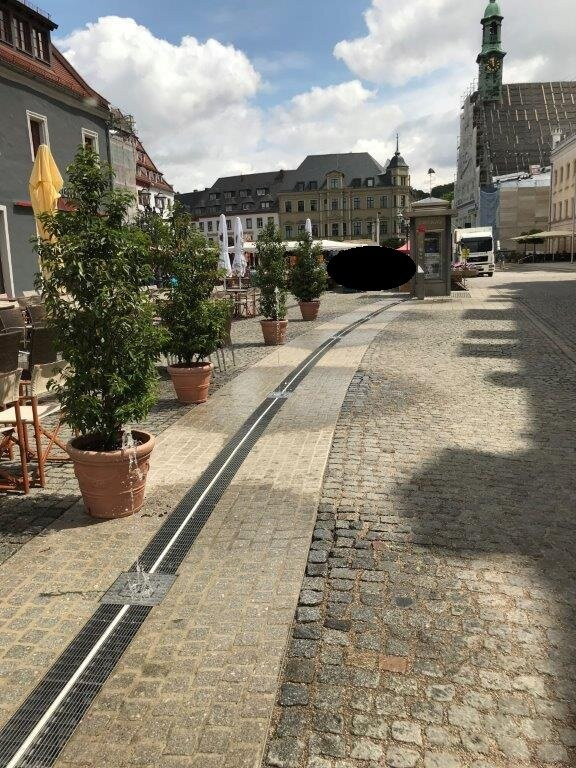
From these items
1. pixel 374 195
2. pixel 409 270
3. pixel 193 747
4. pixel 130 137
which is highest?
pixel 374 195

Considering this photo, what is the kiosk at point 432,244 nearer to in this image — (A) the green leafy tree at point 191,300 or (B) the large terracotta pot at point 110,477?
(A) the green leafy tree at point 191,300

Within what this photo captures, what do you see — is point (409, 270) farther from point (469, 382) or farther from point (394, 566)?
point (469, 382)

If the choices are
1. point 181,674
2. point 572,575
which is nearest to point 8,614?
point 181,674

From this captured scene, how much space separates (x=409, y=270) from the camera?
1.85m

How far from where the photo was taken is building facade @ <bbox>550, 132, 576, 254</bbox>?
186 feet

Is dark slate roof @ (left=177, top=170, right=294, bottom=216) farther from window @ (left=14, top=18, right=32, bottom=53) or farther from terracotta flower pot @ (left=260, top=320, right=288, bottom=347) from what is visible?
terracotta flower pot @ (left=260, top=320, right=288, bottom=347)

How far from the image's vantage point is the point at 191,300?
8.06 metres

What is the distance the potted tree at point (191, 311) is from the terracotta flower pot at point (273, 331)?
480 centimetres

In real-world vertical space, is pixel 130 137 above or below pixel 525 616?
above

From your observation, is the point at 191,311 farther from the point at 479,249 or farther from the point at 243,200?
the point at 243,200

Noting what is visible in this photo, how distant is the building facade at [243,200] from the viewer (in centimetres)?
9791

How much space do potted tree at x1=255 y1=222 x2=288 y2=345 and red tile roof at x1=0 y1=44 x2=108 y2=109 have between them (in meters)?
11.2

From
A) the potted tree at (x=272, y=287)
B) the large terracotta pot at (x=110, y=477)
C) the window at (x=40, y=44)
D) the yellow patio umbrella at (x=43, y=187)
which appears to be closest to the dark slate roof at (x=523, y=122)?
the window at (x=40, y=44)

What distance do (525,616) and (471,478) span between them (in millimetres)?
2064
